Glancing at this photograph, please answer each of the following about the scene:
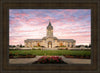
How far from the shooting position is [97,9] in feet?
19.8
